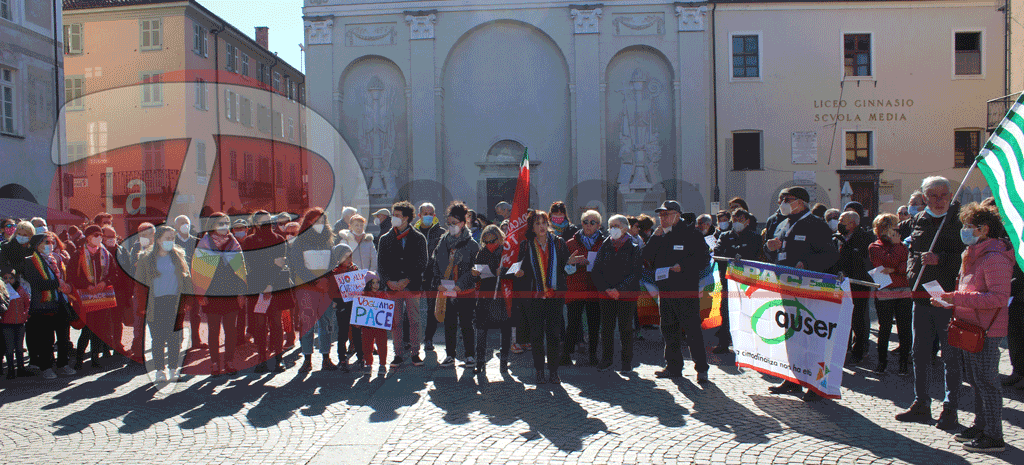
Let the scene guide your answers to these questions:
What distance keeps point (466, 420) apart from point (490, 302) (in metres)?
1.81

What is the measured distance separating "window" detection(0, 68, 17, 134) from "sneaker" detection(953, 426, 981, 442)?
961 inches

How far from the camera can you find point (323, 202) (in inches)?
1149

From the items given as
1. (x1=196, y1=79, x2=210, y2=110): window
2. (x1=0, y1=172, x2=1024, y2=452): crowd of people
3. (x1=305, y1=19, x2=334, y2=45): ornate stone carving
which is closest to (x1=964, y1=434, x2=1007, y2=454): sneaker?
(x1=0, y1=172, x2=1024, y2=452): crowd of people

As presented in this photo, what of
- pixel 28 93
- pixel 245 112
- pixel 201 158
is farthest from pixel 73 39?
pixel 28 93

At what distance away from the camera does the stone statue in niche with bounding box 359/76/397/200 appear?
1045 inches

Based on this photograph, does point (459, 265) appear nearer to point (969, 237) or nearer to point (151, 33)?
point (969, 237)

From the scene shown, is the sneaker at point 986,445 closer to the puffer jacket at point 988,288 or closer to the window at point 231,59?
the puffer jacket at point 988,288

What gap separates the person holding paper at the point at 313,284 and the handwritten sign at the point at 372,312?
0.42 meters

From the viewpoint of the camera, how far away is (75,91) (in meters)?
32.3

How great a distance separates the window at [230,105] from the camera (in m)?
33.7

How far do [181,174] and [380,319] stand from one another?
91.2 feet

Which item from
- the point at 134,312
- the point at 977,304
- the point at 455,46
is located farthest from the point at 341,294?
the point at 455,46

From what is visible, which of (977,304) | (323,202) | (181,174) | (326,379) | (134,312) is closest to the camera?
(977,304)

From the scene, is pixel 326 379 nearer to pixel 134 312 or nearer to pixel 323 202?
pixel 134 312
